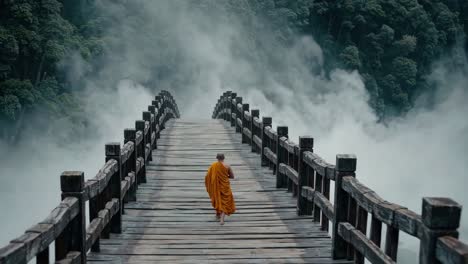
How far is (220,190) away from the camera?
27.9 feet

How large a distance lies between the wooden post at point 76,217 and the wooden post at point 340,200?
2.81 m

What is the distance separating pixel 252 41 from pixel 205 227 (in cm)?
5505

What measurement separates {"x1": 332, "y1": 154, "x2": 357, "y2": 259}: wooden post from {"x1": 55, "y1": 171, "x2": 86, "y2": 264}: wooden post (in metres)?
2.81

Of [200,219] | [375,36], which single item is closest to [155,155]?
[200,219]

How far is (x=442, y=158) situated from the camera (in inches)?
2933

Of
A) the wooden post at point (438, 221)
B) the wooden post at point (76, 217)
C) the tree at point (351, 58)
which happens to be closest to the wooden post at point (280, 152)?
the wooden post at point (76, 217)

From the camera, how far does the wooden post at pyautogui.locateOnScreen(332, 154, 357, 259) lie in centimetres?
643

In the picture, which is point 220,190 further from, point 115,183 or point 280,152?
point 280,152

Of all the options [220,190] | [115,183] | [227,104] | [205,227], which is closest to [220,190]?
[220,190]

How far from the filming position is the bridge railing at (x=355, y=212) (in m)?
4.04

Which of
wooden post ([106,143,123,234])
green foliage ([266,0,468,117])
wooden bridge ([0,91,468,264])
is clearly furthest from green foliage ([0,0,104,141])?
green foliage ([266,0,468,117])

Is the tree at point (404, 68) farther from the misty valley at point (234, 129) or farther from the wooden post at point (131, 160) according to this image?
the wooden post at point (131, 160)

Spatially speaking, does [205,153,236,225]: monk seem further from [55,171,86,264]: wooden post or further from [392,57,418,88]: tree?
[392,57,418,88]: tree

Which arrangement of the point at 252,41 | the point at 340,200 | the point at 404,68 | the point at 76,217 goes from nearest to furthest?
the point at 76,217, the point at 340,200, the point at 252,41, the point at 404,68
